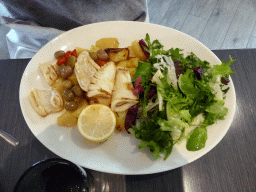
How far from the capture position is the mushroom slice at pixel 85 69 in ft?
4.48

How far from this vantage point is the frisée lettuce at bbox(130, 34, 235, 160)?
1174 millimetres

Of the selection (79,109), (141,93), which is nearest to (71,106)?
(79,109)

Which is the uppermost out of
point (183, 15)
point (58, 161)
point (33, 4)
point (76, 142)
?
point (33, 4)

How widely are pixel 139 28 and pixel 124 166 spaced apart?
3.75 feet

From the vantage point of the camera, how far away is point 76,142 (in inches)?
48.6

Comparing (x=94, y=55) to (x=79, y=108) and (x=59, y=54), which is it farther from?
(x=79, y=108)

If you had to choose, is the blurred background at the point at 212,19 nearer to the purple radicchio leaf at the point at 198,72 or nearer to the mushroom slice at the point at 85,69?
the purple radicchio leaf at the point at 198,72

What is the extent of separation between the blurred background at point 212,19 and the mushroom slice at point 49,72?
2162mm

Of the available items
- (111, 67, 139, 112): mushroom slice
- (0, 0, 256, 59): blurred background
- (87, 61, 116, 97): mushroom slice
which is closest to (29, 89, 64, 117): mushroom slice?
(87, 61, 116, 97): mushroom slice

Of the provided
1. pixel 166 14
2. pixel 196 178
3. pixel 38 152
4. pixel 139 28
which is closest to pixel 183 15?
pixel 166 14

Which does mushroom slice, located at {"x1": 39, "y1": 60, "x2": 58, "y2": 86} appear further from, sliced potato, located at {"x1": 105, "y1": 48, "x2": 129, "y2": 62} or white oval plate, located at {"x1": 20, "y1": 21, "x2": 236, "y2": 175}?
sliced potato, located at {"x1": 105, "y1": 48, "x2": 129, "y2": 62}

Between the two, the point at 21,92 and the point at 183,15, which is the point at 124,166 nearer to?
the point at 21,92

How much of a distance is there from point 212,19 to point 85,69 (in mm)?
2895

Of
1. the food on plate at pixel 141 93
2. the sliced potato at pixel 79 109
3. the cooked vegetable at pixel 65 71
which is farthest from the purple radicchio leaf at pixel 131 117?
the cooked vegetable at pixel 65 71
